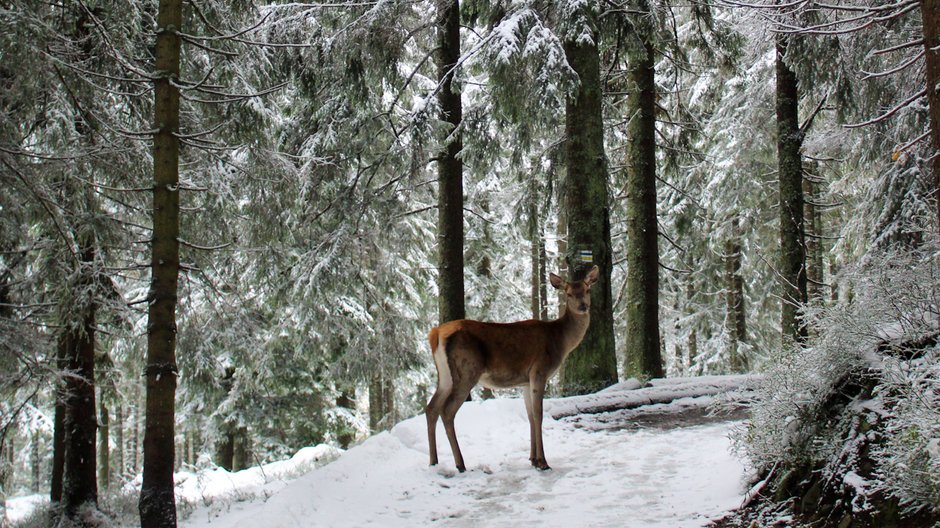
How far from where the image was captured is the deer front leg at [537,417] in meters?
6.84

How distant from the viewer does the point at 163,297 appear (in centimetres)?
621

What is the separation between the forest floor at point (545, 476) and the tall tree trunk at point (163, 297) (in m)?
0.82

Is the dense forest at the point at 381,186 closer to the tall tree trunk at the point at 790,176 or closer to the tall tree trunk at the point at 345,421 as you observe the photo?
the tall tree trunk at the point at 790,176

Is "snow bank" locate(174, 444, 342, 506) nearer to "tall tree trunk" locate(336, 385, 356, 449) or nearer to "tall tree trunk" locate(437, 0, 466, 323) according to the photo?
"tall tree trunk" locate(437, 0, 466, 323)

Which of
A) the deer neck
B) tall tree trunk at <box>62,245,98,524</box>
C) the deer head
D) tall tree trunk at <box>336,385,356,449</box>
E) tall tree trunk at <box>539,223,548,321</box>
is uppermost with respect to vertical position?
tall tree trunk at <box>539,223,548,321</box>

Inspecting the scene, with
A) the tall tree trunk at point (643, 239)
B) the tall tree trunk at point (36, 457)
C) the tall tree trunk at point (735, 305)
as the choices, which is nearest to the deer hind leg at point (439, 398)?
the tall tree trunk at point (643, 239)

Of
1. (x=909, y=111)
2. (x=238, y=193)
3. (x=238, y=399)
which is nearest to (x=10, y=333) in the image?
(x=238, y=193)

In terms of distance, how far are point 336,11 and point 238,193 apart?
355 centimetres

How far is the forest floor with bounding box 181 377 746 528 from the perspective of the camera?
550 centimetres

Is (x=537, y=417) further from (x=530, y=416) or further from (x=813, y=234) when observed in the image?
(x=813, y=234)

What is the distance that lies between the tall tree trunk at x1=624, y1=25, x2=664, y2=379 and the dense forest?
0.14 feet

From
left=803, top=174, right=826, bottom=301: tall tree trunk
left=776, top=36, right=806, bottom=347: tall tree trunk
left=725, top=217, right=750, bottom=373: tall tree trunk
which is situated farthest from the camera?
left=725, top=217, right=750, bottom=373: tall tree trunk

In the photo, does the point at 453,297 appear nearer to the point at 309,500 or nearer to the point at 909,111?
the point at 309,500

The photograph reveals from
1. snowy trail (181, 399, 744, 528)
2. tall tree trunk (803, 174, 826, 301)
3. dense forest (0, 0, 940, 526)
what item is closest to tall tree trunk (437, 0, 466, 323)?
dense forest (0, 0, 940, 526)
